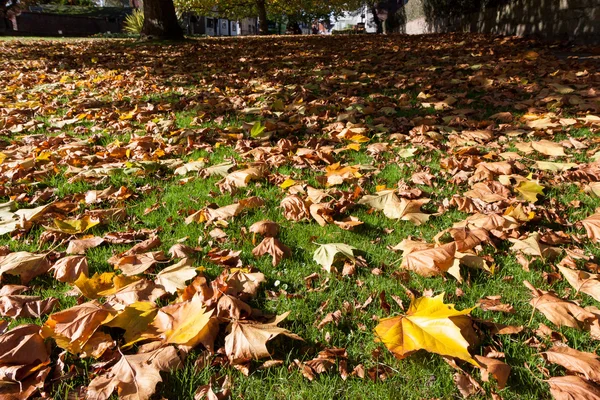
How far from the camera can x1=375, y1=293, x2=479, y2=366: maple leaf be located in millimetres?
1337

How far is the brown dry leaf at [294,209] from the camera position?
95.3 inches

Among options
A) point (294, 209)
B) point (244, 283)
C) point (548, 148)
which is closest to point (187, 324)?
point (244, 283)

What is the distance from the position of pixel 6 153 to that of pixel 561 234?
432 cm

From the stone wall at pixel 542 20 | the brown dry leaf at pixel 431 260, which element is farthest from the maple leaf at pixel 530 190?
the stone wall at pixel 542 20

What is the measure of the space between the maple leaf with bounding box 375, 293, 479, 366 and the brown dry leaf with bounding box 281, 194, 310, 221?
3.25ft

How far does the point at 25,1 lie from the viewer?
934 inches

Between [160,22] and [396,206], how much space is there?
1378cm

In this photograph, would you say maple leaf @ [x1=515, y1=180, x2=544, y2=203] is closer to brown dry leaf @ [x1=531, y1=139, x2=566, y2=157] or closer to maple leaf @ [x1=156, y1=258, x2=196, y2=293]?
brown dry leaf @ [x1=531, y1=139, x2=566, y2=157]

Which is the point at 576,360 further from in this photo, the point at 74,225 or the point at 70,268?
the point at 74,225

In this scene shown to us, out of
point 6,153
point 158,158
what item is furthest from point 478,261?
point 6,153

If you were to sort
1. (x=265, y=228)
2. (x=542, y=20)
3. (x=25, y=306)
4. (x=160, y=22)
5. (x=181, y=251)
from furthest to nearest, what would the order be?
(x=160, y=22) < (x=542, y=20) < (x=265, y=228) < (x=181, y=251) < (x=25, y=306)

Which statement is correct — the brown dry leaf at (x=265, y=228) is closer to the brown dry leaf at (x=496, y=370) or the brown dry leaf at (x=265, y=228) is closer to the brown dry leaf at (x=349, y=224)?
the brown dry leaf at (x=349, y=224)

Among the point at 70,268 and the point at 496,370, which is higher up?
the point at 70,268

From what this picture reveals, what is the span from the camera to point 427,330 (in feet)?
4.69
